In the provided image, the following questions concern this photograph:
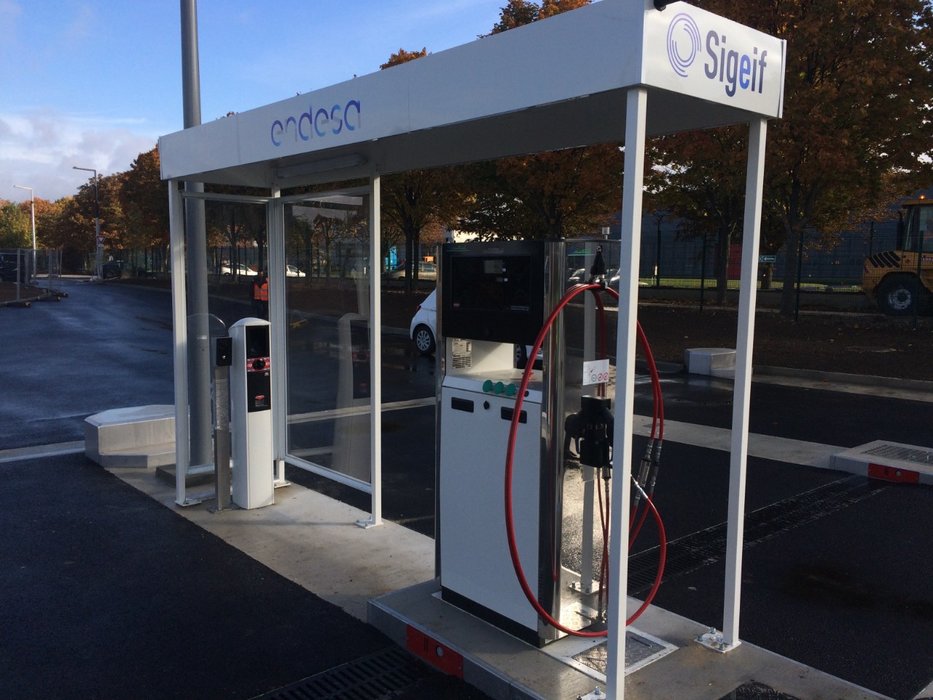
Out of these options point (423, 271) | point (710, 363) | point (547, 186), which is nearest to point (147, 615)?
point (710, 363)

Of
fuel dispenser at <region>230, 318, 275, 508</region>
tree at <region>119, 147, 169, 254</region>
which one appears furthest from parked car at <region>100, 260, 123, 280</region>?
fuel dispenser at <region>230, 318, 275, 508</region>

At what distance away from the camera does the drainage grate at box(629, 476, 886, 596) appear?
4688 millimetres

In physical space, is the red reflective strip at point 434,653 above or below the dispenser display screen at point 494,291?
below

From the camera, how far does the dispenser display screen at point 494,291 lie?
10.8ft

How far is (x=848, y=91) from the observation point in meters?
14.5

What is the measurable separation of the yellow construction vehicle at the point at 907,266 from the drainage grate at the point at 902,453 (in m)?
13.3

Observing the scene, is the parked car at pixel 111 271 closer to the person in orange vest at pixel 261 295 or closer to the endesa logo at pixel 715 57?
the person in orange vest at pixel 261 295

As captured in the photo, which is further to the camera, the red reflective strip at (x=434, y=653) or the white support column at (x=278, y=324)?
the white support column at (x=278, y=324)

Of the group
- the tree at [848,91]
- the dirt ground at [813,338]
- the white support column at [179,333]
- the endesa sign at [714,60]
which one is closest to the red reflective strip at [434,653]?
the endesa sign at [714,60]

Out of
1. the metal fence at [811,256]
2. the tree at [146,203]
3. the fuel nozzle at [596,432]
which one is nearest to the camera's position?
the fuel nozzle at [596,432]

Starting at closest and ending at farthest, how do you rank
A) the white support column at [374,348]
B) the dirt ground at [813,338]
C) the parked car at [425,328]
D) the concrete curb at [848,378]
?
A: the white support column at [374,348] < the concrete curb at [848,378] < the dirt ground at [813,338] < the parked car at [425,328]

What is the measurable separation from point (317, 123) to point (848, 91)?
44.1 ft

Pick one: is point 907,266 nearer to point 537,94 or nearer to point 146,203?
point 537,94

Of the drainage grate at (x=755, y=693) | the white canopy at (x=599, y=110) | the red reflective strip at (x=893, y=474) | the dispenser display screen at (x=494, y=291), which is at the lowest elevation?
the drainage grate at (x=755, y=693)
